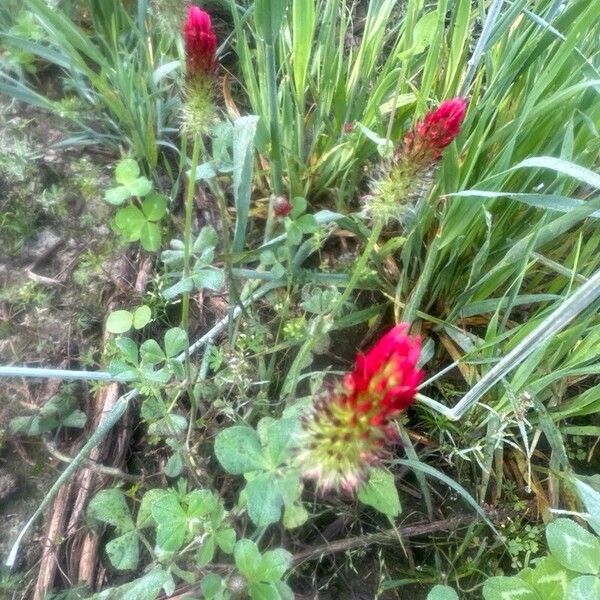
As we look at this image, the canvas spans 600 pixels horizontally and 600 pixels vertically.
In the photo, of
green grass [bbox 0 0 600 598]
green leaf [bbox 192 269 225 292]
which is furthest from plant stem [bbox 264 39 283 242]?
green leaf [bbox 192 269 225 292]

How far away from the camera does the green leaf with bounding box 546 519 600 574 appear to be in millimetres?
1129

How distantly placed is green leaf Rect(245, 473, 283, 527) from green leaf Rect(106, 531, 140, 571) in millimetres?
369

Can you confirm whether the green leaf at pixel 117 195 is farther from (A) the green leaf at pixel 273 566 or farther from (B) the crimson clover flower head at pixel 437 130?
(A) the green leaf at pixel 273 566

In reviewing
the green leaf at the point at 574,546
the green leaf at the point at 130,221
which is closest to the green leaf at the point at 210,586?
the green leaf at the point at 574,546

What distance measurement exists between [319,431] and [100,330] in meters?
1.00

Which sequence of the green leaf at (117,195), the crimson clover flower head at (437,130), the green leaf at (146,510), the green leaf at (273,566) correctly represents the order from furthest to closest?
1. the green leaf at (117,195)
2. the green leaf at (146,510)
3. the green leaf at (273,566)
4. the crimson clover flower head at (437,130)

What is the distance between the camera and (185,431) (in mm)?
Result: 1413

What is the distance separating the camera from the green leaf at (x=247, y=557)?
106 cm

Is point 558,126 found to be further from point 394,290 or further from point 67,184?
point 67,184

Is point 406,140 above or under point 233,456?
above

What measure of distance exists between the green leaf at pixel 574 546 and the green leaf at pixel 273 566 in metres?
0.51

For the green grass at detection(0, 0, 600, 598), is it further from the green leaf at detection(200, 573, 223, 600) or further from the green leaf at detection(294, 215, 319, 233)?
the green leaf at detection(200, 573, 223, 600)

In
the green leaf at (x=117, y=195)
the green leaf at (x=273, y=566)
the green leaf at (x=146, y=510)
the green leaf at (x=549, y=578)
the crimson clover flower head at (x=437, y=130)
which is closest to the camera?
the crimson clover flower head at (x=437, y=130)

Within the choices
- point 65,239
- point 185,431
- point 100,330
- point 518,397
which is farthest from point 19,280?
point 518,397
